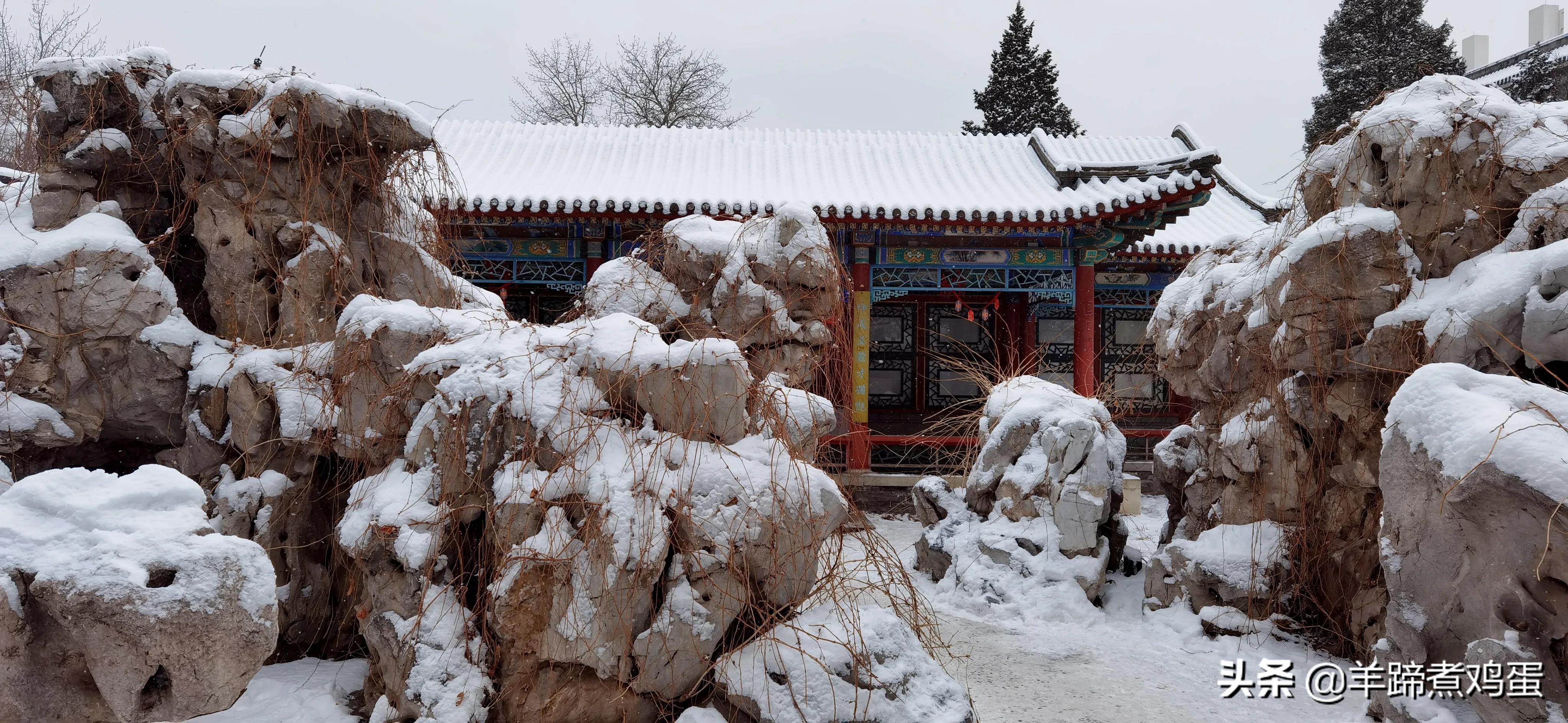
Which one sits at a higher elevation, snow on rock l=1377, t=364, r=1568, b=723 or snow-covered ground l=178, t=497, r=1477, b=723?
snow on rock l=1377, t=364, r=1568, b=723

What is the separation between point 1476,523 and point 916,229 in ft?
19.2

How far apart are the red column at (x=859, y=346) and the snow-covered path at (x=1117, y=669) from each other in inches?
121

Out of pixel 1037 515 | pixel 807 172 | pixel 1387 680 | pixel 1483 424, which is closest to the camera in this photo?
pixel 1483 424

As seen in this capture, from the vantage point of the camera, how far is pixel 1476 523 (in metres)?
2.65

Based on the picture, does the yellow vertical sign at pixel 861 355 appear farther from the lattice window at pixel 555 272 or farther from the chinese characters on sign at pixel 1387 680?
A: the chinese characters on sign at pixel 1387 680

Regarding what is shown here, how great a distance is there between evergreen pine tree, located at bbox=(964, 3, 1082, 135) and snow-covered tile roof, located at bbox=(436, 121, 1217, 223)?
20.4 feet

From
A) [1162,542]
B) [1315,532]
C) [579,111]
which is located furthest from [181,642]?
[579,111]

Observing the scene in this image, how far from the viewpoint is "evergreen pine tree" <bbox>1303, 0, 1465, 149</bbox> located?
13547 mm

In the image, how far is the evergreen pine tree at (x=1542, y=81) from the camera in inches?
520

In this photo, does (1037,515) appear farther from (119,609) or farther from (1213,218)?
(1213,218)

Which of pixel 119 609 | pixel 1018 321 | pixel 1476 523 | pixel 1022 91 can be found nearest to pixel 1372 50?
pixel 1022 91

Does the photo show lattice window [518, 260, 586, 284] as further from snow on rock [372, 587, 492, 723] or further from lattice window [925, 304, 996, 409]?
snow on rock [372, 587, 492, 723]

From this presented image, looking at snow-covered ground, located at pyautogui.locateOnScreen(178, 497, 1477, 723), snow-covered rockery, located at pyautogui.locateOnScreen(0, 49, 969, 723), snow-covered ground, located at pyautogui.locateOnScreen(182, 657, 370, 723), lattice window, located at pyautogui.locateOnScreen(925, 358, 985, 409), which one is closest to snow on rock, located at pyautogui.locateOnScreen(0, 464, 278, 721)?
snow-covered rockery, located at pyautogui.locateOnScreen(0, 49, 969, 723)

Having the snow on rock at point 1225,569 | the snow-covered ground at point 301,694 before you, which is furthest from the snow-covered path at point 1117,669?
the snow-covered ground at point 301,694
